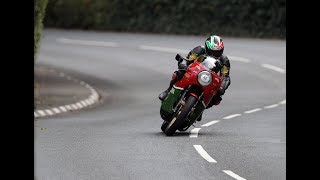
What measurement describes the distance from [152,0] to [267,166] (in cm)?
3607

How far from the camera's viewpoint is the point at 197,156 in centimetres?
1866

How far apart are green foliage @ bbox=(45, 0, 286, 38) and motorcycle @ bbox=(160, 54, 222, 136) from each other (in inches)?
1148

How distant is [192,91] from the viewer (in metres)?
21.2

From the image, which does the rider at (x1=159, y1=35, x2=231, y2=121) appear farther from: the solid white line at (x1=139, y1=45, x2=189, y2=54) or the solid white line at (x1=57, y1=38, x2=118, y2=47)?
the solid white line at (x1=57, y1=38, x2=118, y2=47)

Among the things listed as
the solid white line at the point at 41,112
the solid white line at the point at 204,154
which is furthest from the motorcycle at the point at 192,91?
the solid white line at the point at 41,112

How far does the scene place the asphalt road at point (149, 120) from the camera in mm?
17312

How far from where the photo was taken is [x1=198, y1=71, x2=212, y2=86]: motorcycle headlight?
2097 centimetres

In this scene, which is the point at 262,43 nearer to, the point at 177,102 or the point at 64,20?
the point at 64,20

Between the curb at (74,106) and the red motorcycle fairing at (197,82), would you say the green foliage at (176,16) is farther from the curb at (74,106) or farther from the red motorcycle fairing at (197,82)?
the red motorcycle fairing at (197,82)

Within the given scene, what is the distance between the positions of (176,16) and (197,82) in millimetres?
31328

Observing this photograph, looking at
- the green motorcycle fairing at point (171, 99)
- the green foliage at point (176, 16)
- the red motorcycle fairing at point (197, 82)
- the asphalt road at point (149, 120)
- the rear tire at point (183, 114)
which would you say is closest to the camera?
the asphalt road at point (149, 120)

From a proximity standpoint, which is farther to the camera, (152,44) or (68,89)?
(152,44)

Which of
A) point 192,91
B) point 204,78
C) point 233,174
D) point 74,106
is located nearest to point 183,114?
point 192,91
